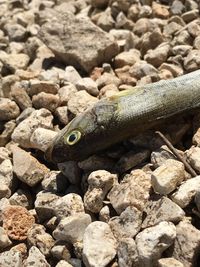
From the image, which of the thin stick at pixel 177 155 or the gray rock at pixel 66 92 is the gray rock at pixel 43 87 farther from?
the thin stick at pixel 177 155

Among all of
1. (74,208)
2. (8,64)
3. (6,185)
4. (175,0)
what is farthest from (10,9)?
(74,208)

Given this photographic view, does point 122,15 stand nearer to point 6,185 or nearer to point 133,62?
point 133,62

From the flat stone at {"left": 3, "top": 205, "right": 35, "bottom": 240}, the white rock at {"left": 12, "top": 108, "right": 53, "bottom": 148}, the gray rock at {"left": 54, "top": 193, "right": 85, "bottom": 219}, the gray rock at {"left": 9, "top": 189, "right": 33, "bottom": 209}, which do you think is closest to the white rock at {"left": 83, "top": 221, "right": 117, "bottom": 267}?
the gray rock at {"left": 54, "top": 193, "right": 85, "bottom": 219}

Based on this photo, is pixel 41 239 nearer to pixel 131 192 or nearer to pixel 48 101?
pixel 131 192

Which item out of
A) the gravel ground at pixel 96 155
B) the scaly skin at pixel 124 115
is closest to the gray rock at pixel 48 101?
the gravel ground at pixel 96 155

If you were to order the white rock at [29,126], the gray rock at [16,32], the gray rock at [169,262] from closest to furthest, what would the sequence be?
the gray rock at [169,262] → the white rock at [29,126] → the gray rock at [16,32]

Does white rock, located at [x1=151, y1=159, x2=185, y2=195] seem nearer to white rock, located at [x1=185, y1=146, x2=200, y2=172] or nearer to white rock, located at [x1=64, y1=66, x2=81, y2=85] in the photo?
white rock, located at [x1=185, y1=146, x2=200, y2=172]
